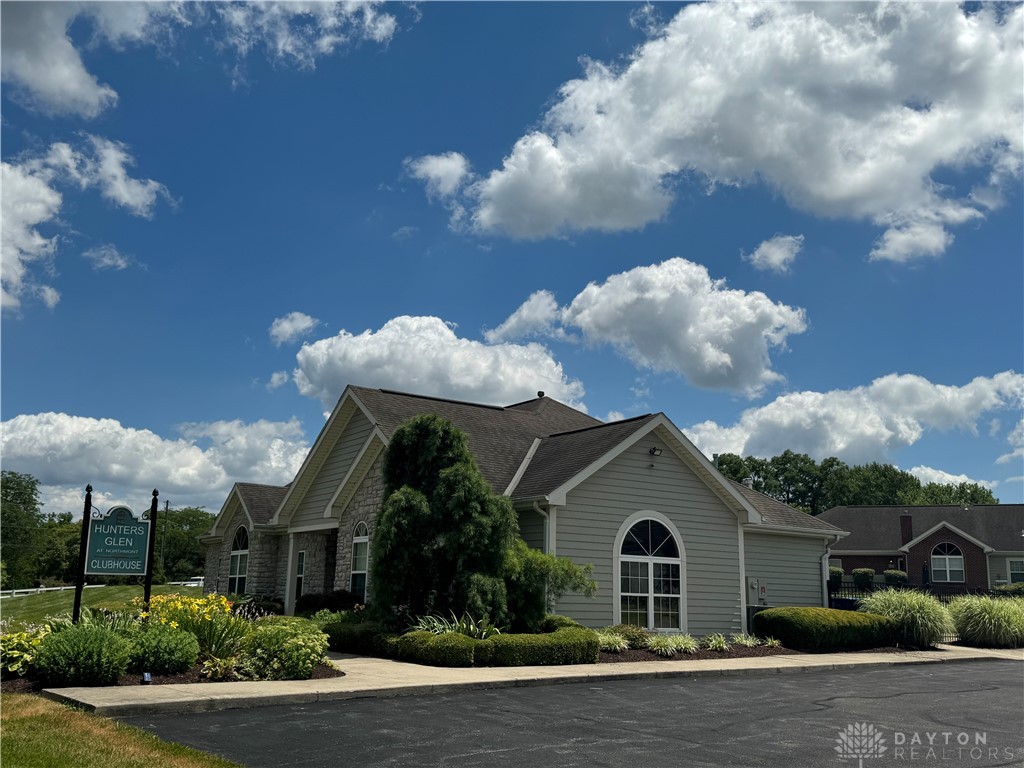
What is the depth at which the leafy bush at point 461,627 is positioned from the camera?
52.1 feet

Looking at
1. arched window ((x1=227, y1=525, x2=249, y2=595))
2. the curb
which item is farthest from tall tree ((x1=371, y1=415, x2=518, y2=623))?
arched window ((x1=227, y1=525, x2=249, y2=595))

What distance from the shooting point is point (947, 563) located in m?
51.3

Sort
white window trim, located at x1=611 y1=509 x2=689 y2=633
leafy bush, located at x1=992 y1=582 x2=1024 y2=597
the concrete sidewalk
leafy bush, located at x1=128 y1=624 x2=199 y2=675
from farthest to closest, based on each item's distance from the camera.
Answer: leafy bush, located at x1=992 y1=582 x2=1024 y2=597 → white window trim, located at x1=611 y1=509 x2=689 y2=633 → leafy bush, located at x1=128 y1=624 x2=199 y2=675 → the concrete sidewalk

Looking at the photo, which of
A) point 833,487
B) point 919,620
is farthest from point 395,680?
point 833,487

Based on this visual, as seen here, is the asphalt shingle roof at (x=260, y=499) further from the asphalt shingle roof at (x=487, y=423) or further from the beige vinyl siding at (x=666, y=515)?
the beige vinyl siding at (x=666, y=515)

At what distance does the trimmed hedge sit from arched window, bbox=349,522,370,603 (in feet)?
31.1

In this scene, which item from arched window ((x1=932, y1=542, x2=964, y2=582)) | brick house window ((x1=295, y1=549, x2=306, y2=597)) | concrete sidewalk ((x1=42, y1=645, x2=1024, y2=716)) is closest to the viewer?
concrete sidewalk ((x1=42, y1=645, x2=1024, y2=716))

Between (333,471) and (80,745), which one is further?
(333,471)

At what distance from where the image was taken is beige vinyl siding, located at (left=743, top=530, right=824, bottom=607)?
23.8 metres

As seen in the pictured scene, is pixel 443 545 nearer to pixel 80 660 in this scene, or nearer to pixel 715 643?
pixel 715 643

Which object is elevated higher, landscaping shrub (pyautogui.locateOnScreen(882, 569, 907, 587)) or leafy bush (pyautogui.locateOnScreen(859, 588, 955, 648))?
landscaping shrub (pyautogui.locateOnScreen(882, 569, 907, 587))

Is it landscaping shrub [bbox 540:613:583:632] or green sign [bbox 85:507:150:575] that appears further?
landscaping shrub [bbox 540:613:583:632]

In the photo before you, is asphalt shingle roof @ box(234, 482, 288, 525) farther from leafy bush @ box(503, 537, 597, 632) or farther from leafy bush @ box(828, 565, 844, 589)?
leafy bush @ box(828, 565, 844, 589)

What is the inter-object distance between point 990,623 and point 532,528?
13.1m
